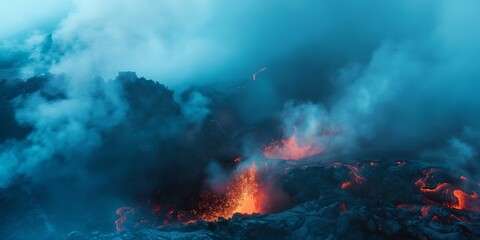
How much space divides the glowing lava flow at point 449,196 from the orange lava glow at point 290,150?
31.2ft

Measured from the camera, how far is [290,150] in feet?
94.9

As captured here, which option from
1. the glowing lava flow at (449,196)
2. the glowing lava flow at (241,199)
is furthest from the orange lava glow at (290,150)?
the glowing lava flow at (449,196)

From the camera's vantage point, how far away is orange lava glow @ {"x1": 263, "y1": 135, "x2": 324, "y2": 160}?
91.3 ft

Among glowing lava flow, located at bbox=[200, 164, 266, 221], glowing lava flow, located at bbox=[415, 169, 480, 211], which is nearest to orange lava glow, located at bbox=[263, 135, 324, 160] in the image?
glowing lava flow, located at bbox=[200, 164, 266, 221]

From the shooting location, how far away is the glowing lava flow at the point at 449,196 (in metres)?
18.1

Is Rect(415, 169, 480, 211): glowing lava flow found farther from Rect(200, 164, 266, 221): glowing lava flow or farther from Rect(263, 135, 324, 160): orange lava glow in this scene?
Rect(200, 164, 266, 221): glowing lava flow

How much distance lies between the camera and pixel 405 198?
18.9 meters

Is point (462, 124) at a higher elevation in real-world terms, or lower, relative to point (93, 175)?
higher

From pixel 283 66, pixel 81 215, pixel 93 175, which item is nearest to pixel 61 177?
pixel 93 175

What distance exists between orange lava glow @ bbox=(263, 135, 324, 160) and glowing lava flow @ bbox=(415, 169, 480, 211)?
9.50 metres

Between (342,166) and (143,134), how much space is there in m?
16.7

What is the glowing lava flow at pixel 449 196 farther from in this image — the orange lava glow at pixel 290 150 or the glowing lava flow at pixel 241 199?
the glowing lava flow at pixel 241 199

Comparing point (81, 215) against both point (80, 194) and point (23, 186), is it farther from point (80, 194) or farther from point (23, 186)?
point (23, 186)

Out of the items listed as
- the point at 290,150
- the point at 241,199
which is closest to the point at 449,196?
the point at 241,199
